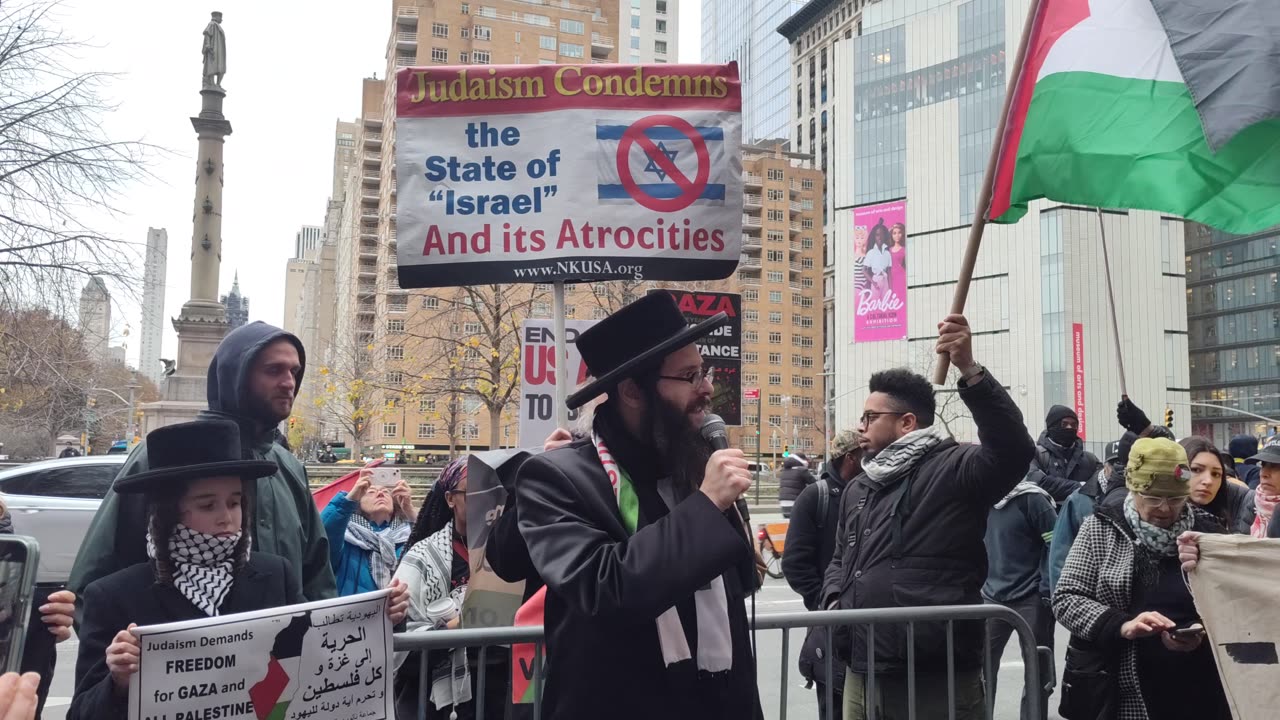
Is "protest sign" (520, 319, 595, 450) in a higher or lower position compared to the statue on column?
lower

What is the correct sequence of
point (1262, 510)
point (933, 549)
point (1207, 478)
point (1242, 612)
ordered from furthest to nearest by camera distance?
point (1262, 510), point (1207, 478), point (933, 549), point (1242, 612)

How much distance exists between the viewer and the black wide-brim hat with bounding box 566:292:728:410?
2.52 metres

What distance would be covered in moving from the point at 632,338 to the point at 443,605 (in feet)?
8.44

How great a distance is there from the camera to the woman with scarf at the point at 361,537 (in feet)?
16.1

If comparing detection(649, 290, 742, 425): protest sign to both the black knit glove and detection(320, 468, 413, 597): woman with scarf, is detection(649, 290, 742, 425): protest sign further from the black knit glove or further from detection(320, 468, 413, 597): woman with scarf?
detection(320, 468, 413, 597): woman with scarf

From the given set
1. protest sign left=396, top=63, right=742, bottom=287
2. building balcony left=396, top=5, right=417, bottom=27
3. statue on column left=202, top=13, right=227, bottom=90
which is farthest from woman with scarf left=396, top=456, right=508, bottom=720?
building balcony left=396, top=5, right=417, bottom=27

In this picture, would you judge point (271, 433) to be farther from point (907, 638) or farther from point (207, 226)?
point (207, 226)

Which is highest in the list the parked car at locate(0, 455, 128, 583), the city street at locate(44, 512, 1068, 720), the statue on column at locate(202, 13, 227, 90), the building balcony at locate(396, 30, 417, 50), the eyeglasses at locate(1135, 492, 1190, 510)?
the building balcony at locate(396, 30, 417, 50)

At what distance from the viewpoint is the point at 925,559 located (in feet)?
13.8

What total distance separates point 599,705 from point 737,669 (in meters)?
0.37

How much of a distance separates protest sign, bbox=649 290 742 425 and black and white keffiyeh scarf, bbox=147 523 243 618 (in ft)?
15.4

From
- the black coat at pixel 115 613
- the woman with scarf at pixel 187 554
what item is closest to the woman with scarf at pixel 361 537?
the woman with scarf at pixel 187 554

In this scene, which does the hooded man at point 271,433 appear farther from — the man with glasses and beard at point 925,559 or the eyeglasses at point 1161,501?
the eyeglasses at point 1161,501

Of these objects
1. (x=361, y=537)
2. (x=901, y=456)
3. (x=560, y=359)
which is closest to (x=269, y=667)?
(x=560, y=359)
